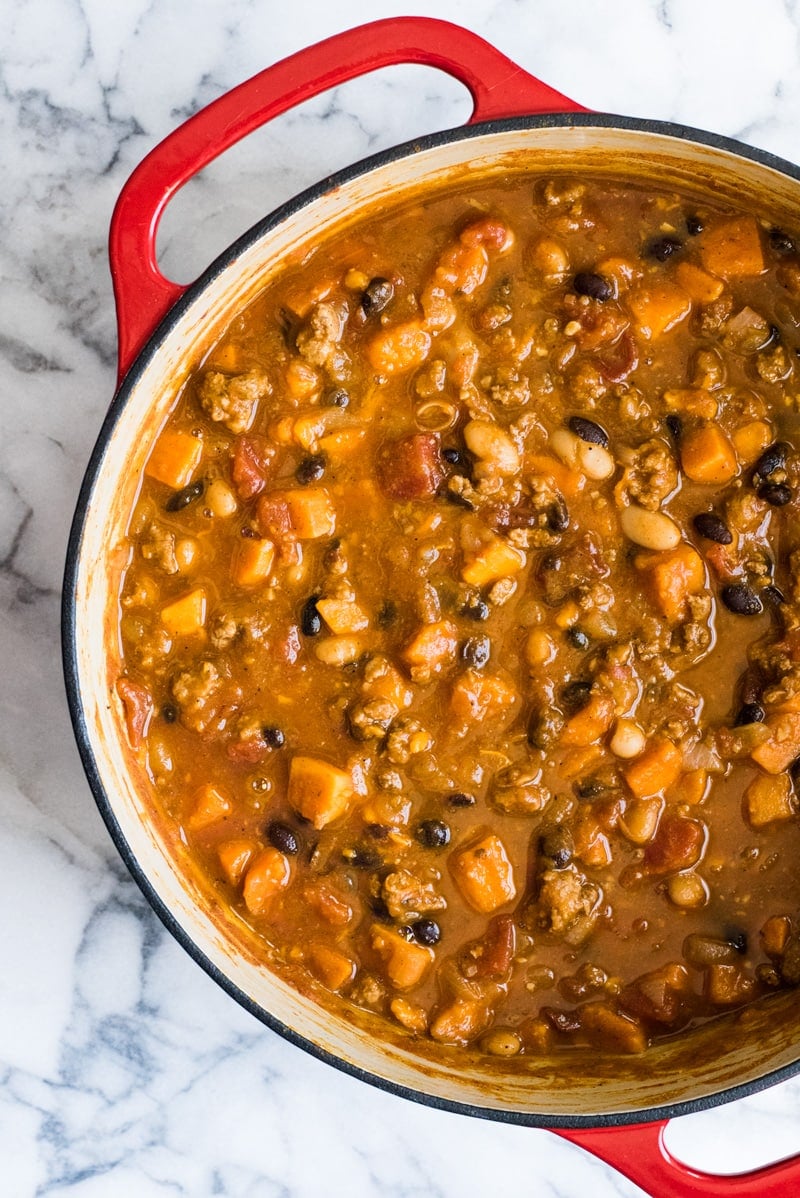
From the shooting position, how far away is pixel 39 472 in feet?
11.6

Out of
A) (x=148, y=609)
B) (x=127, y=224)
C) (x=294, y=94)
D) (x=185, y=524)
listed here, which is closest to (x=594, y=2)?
(x=294, y=94)

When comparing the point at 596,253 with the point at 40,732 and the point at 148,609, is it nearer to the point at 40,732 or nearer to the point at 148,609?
the point at 148,609

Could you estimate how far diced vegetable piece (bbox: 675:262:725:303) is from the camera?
3236 mm

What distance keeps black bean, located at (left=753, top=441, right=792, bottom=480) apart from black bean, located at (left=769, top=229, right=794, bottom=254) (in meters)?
0.56

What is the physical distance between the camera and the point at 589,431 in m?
3.15

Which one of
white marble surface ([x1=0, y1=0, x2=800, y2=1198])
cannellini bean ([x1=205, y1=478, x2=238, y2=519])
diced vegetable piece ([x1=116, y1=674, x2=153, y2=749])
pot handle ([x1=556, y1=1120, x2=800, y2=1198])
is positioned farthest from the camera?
white marble surface ([x1=0, y1=0, x2=800, y2=1198])

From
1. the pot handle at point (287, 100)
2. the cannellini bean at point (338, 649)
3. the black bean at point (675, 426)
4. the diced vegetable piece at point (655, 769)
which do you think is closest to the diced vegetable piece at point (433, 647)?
the cannellini bean at point (338, 649)

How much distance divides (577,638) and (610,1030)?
3.85ft

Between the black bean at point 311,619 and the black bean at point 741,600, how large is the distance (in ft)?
3.72

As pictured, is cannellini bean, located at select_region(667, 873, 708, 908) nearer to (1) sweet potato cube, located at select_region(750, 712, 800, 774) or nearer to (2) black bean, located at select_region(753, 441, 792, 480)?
(1) sweet potato cube, located at select_region(750, 712, 800, 774)

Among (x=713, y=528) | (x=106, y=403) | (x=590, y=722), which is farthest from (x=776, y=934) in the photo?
(x=106, y=403)

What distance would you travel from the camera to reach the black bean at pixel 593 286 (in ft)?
10.4

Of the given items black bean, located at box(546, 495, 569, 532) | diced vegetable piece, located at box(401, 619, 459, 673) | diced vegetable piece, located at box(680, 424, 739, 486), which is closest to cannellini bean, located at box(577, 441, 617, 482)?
black bean, located at box(546, 495, 569, 532)

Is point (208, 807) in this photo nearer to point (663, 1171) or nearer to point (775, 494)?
point (663, 1171)
